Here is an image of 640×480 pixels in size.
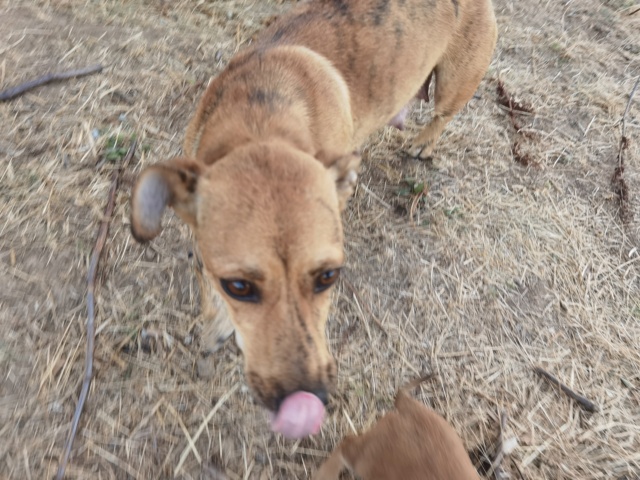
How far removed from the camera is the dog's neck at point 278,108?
2.49 metres

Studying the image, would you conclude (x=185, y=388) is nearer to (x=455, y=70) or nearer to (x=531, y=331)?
(x=531, y=331)

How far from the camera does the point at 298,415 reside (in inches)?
73.9

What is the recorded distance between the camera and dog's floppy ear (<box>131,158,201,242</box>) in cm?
195

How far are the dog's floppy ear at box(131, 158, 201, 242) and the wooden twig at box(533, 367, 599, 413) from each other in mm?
2824

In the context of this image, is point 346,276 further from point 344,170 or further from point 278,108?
point 278,108

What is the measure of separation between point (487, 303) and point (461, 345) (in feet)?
1.53

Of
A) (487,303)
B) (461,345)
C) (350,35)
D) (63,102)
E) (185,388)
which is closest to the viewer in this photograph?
(185,388)

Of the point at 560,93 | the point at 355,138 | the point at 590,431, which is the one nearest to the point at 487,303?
the point at 590,431

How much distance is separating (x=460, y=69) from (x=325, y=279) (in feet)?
8.54

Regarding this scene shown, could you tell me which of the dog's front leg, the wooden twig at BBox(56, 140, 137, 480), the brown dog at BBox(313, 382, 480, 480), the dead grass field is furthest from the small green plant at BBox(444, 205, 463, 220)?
the wooden twig at BBox(56, 140, 137, 480)

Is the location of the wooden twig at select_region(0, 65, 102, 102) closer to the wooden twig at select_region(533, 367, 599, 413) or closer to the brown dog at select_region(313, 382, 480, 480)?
the brown dog at select_region(313, 382, 480, 480)

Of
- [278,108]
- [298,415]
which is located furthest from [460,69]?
[298,415]

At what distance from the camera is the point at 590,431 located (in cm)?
321

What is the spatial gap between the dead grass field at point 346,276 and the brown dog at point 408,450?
2.03 ft
